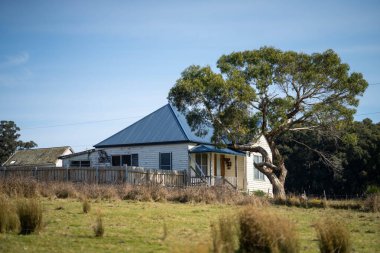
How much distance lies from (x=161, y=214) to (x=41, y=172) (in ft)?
47.6

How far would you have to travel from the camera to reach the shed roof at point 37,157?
5489cm

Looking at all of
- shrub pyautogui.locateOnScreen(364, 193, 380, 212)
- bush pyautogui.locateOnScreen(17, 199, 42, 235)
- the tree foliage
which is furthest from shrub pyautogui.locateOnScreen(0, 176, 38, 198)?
the tree foliage

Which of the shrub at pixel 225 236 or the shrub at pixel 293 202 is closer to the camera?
the shrub at pixel 225 236

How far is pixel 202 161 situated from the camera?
30.1m

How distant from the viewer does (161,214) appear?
12.5 meters

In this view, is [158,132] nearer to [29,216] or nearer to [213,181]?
[213,181]

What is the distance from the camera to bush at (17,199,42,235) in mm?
8242

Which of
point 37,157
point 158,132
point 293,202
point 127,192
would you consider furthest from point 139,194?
point 37,157

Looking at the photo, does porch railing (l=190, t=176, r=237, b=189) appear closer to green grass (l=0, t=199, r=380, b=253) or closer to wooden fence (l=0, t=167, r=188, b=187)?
wooden fence (l=0, t=167, r=188, b=187)

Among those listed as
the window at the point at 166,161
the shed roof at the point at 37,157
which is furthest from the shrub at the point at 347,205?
the shed roof at the point at 37,157

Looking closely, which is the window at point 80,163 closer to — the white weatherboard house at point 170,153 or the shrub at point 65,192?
the white weatherboard house at point 170,153

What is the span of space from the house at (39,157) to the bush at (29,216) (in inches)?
1868

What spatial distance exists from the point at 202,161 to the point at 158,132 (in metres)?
3.71

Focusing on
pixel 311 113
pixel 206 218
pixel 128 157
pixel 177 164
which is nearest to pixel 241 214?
pixel 206 218
